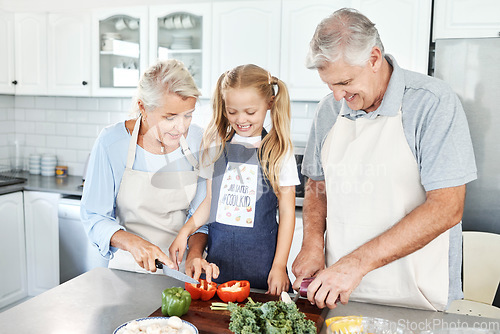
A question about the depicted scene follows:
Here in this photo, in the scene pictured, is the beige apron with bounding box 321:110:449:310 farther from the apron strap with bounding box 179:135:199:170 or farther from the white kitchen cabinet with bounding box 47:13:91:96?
the white kitchen cabinet with bounding box 47:13:91:96

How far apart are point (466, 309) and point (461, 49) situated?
4.36 feet

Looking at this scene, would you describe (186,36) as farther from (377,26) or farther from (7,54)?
(7,54)

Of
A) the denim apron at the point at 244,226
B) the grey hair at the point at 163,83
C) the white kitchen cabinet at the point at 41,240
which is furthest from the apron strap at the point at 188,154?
the white kitchen cabinet at the point at 41,240

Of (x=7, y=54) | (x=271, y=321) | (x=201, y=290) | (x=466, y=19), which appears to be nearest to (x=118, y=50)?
(x=7, y=54)

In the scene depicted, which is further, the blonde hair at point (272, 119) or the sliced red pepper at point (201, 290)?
the blonde hair at point (272, 119)

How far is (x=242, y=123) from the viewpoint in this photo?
1.71 meters

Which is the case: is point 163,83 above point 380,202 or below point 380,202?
above

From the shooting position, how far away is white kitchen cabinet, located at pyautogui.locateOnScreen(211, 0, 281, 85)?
2973mm

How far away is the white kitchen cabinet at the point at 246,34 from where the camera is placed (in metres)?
2.97

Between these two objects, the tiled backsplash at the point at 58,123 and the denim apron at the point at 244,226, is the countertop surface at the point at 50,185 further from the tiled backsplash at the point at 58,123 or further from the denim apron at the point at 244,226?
the denim apron at the point at 244,226

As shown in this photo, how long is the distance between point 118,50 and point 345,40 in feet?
7.91

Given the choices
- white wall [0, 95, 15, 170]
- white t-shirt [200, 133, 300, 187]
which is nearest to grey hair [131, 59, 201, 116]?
white t-shirt [200, 133, 300, 187]

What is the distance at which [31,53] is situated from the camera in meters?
3.61

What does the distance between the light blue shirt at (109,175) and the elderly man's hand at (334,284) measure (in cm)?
66
